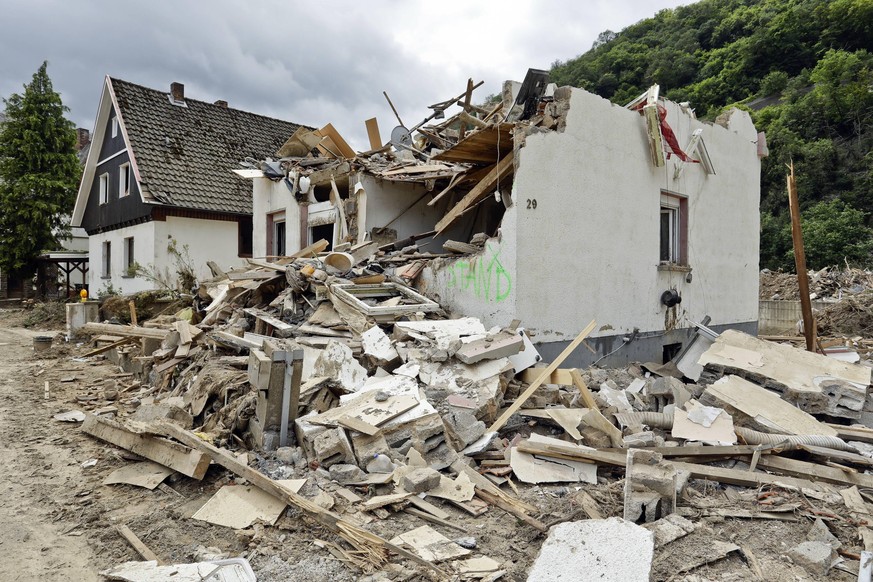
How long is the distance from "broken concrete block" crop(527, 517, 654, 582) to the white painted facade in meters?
15.7

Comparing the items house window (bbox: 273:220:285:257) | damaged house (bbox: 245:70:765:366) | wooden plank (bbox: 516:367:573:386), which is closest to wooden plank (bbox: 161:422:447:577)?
wooden plank (bbox: 516:367:573:386)

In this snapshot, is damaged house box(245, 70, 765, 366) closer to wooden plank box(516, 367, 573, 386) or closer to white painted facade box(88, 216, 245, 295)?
wooden plank box(516, 367, 573, 386)

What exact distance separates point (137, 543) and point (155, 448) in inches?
57.7

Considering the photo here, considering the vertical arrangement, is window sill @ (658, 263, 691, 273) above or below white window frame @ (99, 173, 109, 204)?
below

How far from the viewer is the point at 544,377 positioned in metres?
6.19

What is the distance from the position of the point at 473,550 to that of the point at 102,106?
75.1 ft

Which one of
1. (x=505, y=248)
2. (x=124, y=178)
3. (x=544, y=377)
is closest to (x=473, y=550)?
(x=544, y=377)

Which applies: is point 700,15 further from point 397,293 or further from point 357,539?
point 357,539

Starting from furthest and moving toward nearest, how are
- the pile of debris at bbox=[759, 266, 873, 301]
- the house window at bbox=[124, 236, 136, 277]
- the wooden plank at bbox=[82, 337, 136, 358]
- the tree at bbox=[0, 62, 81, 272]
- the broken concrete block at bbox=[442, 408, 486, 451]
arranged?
1. the tree at bbox=[0, 62, 81, 272]
2. the house window at bbox=[124, 236, 136, 277]
3. the pile of debris at bbox=[759, 266, 873, 301]
4. the wooden plank at bbox=[82, 337, 136, 358]
5. the broken concrete block at bbox=[442, 408, 486, 451]

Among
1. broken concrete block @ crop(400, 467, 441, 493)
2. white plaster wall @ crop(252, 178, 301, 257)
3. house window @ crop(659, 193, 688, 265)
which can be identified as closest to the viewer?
broken concrete block @ crop(400, 467, 441, 493)

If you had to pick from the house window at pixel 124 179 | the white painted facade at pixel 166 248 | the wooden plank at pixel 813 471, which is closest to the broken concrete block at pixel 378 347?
the wooden plank at pixel 813 471

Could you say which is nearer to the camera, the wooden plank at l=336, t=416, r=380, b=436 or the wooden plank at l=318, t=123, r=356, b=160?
the wooden plank at l=336, t=416, r=380, b=436

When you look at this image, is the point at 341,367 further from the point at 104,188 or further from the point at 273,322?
the point at 104,188

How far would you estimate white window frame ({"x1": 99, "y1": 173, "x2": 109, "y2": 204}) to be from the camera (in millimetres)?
21130
